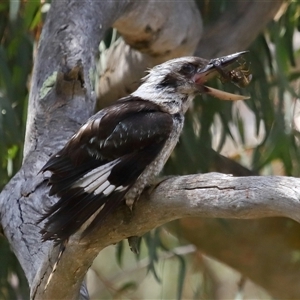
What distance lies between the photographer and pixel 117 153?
1494 mm

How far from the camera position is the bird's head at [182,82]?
5.39 feet

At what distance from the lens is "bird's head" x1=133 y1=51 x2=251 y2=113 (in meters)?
1.64

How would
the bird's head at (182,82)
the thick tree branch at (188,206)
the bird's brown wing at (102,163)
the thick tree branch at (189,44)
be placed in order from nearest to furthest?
the thick tree branch at (188,206) < the bird's brown wing at (102,163) < the bird's head at (182,82) < the thick tree branch at (189,44)

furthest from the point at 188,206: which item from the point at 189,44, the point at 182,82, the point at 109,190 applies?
the point at 189,44

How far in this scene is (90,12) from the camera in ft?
6.32

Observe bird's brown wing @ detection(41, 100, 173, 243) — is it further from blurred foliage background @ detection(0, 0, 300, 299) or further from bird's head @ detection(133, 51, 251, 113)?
blurred foliage background @ detection(0, 0, 300, 299)

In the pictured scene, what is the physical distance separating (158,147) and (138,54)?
3.39ft

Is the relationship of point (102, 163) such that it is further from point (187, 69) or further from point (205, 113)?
point (205, 113)

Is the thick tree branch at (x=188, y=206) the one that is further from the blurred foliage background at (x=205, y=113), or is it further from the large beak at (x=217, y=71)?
the blurred foliage background at (x=205, y=113)

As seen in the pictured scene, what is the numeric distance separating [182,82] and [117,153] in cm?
27

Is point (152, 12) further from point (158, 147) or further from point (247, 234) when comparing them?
point (247, 234)

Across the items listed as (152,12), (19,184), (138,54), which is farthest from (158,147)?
(138,54)

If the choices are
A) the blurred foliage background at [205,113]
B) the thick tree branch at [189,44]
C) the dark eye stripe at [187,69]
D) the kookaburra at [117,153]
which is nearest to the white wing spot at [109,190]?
the kookaburra at [117,153]

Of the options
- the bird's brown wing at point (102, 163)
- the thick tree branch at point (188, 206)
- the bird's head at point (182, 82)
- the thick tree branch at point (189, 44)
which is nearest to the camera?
the thick tree branch at point (188, 206)
